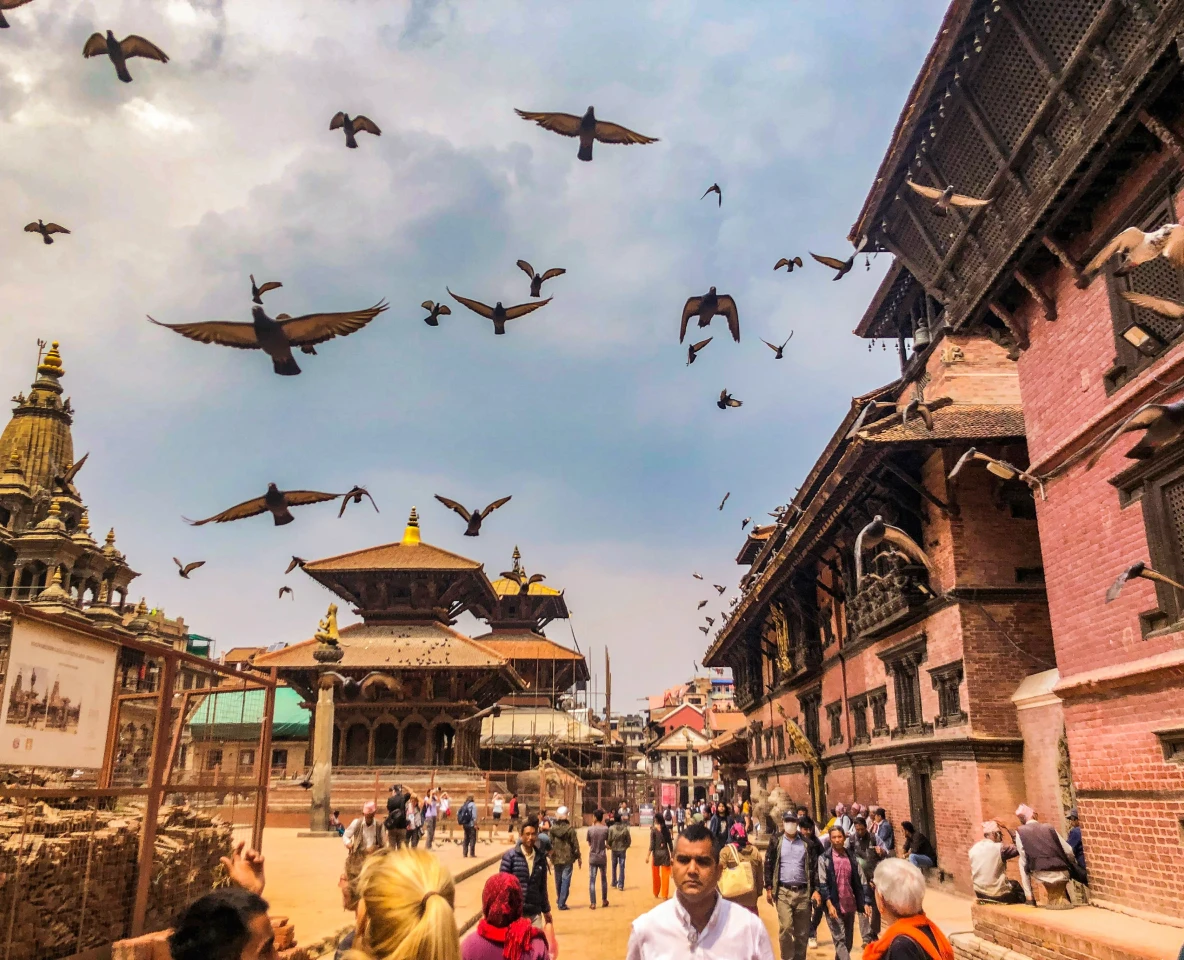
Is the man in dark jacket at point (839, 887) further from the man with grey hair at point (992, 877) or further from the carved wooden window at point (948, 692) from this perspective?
the carved wooden window at point (948, 692)

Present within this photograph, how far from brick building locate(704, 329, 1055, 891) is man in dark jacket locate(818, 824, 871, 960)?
5360 mm

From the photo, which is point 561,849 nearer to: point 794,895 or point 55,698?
point 794,895

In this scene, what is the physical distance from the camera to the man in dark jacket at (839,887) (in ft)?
31.1

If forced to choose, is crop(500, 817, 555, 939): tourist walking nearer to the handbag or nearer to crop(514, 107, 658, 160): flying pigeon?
the handbag

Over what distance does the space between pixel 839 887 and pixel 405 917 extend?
27.3 feet

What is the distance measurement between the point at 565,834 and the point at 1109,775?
7461 millimetres

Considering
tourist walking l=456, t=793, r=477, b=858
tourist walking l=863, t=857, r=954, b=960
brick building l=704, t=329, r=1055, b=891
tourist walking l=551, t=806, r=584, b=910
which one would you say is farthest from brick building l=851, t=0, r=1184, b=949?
tourist walking l=456, t=793, r=477, b=858

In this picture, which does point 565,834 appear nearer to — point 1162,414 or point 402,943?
point 1162,414

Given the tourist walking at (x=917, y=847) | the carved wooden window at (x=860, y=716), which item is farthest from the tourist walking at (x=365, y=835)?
the carved wooden window at (x=860, y=716)

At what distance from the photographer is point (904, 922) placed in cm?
427

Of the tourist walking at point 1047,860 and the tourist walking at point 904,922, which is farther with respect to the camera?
the tourist walking at point 1047,860

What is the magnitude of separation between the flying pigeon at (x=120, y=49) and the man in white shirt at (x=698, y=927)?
1067cm

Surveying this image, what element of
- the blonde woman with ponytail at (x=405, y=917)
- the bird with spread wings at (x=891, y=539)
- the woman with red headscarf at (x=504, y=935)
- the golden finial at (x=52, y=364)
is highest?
the golden finial at (x=52, y=364)

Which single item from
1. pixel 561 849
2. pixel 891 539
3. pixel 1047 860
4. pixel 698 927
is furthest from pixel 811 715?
pixel 698 927
